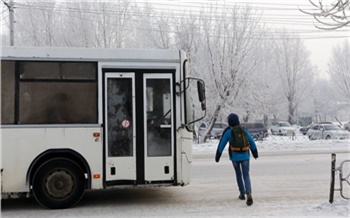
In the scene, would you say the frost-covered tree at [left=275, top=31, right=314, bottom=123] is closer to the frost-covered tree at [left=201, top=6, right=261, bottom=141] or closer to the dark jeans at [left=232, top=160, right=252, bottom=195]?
the frost-covered tree at [left=201, top=6, right=261, bottom=141]

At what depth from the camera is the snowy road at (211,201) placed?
277 inches

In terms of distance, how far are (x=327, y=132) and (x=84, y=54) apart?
87.4 ft

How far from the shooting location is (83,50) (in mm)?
7500

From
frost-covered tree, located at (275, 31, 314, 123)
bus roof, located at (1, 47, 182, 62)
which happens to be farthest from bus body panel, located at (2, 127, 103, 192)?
frost-covered tree, located at (275, 31, 314, 123)

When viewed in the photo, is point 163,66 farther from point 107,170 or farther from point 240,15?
point 240,15

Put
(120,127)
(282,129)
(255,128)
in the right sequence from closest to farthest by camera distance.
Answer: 1. (120,127)
2. (255,128)
3. (282,129)

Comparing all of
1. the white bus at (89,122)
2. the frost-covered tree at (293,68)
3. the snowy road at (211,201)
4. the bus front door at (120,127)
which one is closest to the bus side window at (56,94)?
the white bus at (89,122)

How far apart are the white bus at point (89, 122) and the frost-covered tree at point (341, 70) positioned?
45.2 m

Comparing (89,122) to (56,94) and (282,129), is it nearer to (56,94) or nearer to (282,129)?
(56,94)

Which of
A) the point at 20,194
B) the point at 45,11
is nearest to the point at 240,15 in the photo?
the point at 45,11

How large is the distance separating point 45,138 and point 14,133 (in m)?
0.54

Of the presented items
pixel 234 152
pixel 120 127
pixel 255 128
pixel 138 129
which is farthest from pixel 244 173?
pixel 255 128

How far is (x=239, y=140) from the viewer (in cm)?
776

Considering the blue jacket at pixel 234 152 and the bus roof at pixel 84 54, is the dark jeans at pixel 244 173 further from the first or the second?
the bus roof at pixel 84 54
